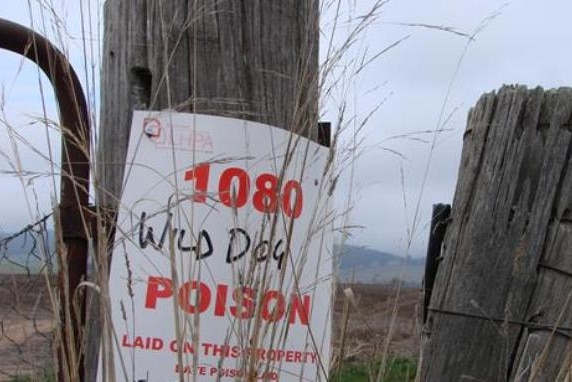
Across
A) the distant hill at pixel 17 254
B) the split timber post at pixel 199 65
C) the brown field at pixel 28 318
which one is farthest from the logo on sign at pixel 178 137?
the distant hill at pixel 17 254

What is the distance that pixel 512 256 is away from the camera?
7.70 feet

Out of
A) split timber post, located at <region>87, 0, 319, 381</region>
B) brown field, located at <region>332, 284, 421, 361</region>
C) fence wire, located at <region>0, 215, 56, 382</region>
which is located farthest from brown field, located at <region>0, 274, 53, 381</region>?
brown field, located at <region>332, 284, 421, 361</region>

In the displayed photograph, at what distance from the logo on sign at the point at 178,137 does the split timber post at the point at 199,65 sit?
4cm

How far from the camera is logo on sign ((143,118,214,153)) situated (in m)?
1.67

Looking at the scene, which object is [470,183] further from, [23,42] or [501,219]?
[23,42]

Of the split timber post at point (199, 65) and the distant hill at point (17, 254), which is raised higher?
the split timber post at point (199, 65)

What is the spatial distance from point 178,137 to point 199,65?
5.7 inches

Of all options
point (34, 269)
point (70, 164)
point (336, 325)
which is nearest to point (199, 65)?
point (70, 164)

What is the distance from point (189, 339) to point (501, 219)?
3.38 feet

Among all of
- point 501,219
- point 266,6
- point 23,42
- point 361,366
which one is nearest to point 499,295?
point 501,219

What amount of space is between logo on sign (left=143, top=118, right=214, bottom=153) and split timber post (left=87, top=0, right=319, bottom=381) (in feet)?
0.14

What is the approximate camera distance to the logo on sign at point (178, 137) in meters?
1.67

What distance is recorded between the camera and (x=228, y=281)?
1.68 m

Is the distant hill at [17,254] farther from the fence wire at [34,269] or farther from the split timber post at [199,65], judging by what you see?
the split timber post at [199,65]
